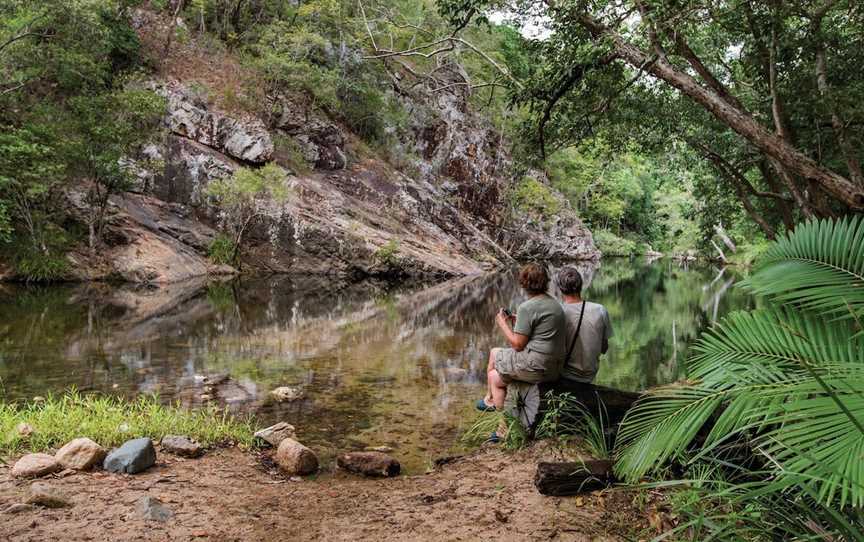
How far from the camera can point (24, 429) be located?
4.91 meters

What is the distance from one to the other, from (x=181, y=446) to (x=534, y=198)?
142ft

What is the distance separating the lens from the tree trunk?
6191 mm

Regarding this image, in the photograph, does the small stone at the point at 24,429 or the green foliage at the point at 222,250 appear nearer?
the small stone at the point at 24,429

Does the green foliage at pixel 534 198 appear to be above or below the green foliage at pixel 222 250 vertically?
above

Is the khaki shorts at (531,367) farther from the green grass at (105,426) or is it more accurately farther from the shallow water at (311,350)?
the green grass at (105,426)

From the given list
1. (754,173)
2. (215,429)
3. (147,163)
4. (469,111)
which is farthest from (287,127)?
(215,429)

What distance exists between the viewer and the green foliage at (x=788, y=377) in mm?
1984

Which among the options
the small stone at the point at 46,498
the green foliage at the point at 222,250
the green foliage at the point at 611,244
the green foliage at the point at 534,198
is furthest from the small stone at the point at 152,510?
the green foliage at the point at 611,244

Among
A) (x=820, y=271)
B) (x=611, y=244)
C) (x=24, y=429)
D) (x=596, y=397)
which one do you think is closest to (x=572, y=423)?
(x=596, y=397)

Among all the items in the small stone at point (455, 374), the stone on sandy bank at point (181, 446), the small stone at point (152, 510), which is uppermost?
the small stone at point (152, 510)

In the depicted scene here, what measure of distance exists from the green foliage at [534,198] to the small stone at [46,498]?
43.9m

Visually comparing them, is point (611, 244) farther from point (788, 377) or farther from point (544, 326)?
point (788, 377)

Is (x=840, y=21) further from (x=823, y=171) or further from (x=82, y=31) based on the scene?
(x=82, y=31)

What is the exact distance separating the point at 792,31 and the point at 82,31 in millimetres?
24954
